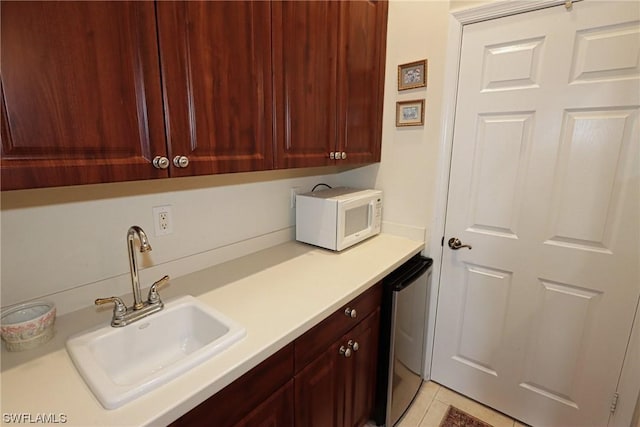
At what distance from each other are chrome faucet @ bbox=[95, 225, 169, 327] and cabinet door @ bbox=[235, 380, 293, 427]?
472 millimetres

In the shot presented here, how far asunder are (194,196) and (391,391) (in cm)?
137

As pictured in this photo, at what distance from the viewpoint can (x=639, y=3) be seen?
124cm

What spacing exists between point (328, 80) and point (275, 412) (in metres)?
1.36

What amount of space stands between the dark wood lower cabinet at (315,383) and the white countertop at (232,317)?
0.25ft

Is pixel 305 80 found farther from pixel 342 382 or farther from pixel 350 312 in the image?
pixel 342 382

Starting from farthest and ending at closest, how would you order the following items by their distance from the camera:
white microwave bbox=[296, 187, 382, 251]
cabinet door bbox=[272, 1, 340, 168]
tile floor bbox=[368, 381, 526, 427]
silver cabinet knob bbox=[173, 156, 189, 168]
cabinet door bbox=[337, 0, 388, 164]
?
tile floor bbox=[368, 381, 526, 427] → white microwave bbox=[296, 187, 382, 251] → cabinet door bbox=[337, 0, 388, 164] → cabinet door bbox=[272, 1, 340, 168] → silver cabinet knob bbox=[173, 156, 189, 168]

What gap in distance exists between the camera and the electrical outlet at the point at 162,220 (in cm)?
128

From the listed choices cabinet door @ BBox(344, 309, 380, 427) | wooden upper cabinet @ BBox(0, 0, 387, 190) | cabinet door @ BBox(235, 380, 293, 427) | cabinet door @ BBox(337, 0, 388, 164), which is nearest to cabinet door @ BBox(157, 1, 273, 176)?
wooden upper cabinet @ BBox(0, 0, 387, 190)

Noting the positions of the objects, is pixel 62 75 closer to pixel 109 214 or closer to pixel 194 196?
pixel 109 214

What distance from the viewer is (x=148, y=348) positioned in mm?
1065

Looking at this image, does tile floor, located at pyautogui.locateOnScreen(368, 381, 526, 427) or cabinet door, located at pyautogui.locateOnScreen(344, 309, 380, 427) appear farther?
tile floor, located at pyautogui.locateOnScreen(368, 381, 526, 427)

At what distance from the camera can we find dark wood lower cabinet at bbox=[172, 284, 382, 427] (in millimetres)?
914

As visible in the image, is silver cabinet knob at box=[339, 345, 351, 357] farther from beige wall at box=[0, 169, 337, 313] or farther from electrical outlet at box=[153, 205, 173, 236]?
electrical outlet at box=[153, 205, 173, 236]

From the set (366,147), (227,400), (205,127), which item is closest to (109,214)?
(205,127)
